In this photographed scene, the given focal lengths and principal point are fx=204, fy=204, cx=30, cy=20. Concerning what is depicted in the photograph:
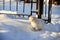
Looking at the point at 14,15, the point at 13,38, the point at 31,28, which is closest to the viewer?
the point at 13,38

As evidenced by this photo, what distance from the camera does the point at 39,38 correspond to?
5.07m

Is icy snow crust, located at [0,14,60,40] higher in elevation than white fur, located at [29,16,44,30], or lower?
lower

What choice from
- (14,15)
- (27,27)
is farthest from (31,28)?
(14,15)

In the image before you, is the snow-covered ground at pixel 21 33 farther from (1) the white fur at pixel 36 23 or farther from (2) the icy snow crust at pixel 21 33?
(1) the white fur at pixel 36 23

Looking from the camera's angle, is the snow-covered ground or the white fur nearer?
the snow-covered ground

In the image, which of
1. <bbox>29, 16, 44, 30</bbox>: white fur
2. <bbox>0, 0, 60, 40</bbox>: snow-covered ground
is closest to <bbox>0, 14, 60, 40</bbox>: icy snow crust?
<bbox>0, 0, 60, 40</bbox>: snow-covered ground

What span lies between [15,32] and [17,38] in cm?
41

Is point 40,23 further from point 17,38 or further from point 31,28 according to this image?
point 17,38

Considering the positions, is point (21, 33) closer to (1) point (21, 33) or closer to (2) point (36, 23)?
(1) point (21, 33)

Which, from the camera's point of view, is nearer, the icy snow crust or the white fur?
the icy snow crust

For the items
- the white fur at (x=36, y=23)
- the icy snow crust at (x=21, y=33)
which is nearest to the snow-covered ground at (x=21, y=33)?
the icy snow crust at (x=21, y=33)

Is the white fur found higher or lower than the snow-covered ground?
higher

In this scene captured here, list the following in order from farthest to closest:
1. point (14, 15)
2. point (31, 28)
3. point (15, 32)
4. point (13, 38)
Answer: point (14, 15)
point (31, 28)
point (15, 32)
point (13, 38)

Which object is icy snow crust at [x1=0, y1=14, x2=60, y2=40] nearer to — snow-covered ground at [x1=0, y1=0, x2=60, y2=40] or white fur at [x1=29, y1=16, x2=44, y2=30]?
snow-covered ground at [x1=0, y1=0, x2=60, y2=40]
